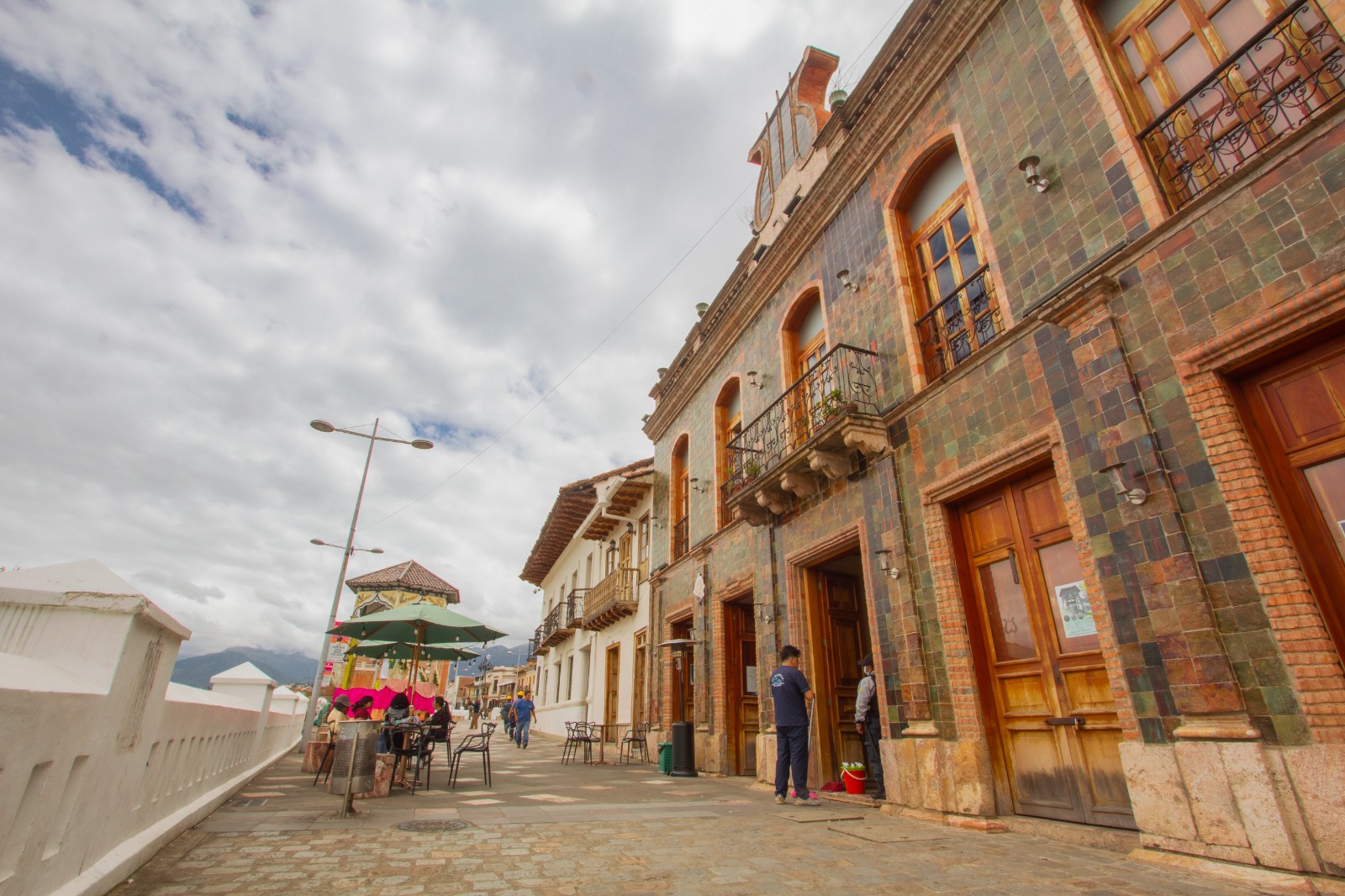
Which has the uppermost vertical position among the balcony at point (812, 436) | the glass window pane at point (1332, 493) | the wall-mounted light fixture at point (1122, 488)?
the balcony at point (812, 436)

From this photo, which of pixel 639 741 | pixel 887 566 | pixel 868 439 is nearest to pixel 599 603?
pixel 639 741

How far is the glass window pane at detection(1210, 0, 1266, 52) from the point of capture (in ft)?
15.9

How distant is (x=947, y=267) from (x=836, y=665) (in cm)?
537

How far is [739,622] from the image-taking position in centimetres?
1138

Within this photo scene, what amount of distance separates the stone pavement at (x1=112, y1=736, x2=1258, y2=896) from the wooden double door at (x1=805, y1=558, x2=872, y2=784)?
5.15 ft

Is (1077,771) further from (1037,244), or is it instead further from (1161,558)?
(1037,244)

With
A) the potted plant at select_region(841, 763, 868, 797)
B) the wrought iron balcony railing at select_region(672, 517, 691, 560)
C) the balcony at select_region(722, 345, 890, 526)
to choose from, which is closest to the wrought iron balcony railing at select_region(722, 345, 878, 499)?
the balcony at select_region(722, 345, 890, 526)

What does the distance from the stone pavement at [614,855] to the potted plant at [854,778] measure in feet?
2.70

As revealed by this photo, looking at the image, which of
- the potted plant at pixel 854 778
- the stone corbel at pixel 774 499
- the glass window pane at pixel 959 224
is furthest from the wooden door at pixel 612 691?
the glass window pane at pixel 959 224

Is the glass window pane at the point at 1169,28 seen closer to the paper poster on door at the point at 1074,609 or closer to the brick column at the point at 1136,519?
the brick column at the point at 1136,519

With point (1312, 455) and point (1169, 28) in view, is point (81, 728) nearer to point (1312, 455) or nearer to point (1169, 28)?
point (1312, 455)

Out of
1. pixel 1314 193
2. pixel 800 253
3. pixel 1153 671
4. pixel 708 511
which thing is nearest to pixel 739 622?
pixel 708 511

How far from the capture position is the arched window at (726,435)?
12.1 m

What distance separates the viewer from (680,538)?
14219 mm
